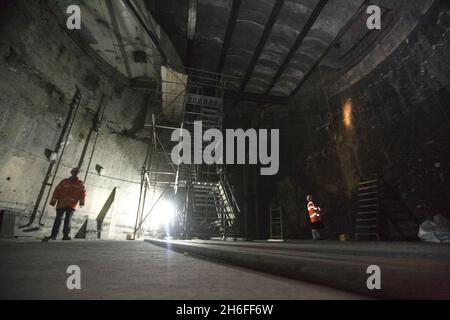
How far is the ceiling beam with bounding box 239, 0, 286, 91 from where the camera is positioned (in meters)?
7.22

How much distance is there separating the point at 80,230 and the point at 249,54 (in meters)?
9.07

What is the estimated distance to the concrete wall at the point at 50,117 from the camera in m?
5.77

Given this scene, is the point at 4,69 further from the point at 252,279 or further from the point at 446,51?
the point at 446,51

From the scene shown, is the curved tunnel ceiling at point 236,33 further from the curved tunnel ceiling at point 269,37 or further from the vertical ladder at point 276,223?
the vertical ladder at point 276,223

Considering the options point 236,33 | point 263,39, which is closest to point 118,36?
point 236,33

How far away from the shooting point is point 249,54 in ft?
31.4

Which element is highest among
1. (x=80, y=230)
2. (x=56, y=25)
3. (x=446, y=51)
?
(x=56, y=25)

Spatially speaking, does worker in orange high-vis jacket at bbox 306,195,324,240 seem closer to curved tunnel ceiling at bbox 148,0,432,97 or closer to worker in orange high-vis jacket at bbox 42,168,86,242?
curved tunnel ceiling at bbox 148,0,432,97

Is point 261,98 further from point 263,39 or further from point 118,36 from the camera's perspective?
point 118,36

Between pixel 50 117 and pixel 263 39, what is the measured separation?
7.43m

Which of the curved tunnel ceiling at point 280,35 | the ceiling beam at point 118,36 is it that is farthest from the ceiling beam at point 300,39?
the ceiling beam at point 118,36

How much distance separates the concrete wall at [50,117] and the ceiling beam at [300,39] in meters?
6.59

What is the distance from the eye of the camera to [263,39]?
8.42m

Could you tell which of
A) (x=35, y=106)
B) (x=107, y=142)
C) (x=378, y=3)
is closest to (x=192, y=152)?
(x=107, y=142)
